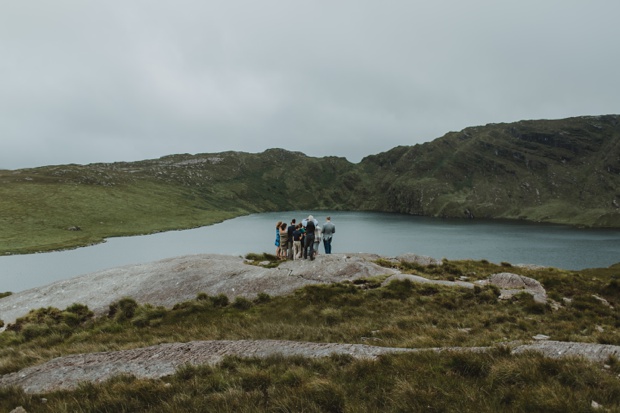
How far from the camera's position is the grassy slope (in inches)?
295

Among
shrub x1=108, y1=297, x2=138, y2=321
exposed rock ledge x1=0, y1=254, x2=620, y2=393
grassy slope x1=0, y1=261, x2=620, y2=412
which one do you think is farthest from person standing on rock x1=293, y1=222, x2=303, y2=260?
shrub x1=108, y1=297, x2=138, y2=321

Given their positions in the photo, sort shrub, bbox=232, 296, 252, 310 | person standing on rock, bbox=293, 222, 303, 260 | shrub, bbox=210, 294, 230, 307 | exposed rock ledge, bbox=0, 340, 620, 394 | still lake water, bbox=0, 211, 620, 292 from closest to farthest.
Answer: exposed rock ledge, bbox=0, 340, 620, 394
shrub, bbox=232, 296, 252, 310
shrub, bbox=210, 294, 230, 307
person standing on rock, bbox=293, 222, 303, 260
still lake water, bbox=0, 211, 620, 292

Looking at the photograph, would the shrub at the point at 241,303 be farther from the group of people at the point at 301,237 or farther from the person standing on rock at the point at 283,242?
the person standing on rock at the point at 283,242

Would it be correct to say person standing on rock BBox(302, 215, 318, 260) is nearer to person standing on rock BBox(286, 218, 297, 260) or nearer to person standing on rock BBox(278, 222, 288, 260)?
person standing on rock BBox(286, 218, 297, 260)

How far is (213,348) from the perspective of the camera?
13.0 m

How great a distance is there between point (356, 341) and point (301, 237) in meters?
17.7

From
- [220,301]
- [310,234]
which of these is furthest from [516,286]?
[220,301]

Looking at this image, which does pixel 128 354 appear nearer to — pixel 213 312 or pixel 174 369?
pixel 174 369

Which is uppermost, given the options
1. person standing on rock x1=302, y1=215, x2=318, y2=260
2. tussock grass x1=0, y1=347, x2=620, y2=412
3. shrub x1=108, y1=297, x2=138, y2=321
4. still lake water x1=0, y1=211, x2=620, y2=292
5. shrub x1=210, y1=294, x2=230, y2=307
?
person standing on rock x1=302, y1=215, x2=318, y2=260

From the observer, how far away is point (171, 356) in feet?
40.8

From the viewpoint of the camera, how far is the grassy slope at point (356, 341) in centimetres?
750

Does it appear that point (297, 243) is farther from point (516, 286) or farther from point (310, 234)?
point (516, 286)

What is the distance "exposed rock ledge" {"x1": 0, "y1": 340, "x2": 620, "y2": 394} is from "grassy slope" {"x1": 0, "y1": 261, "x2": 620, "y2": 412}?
949mm

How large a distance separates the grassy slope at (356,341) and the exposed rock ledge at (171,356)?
949 millimetres
